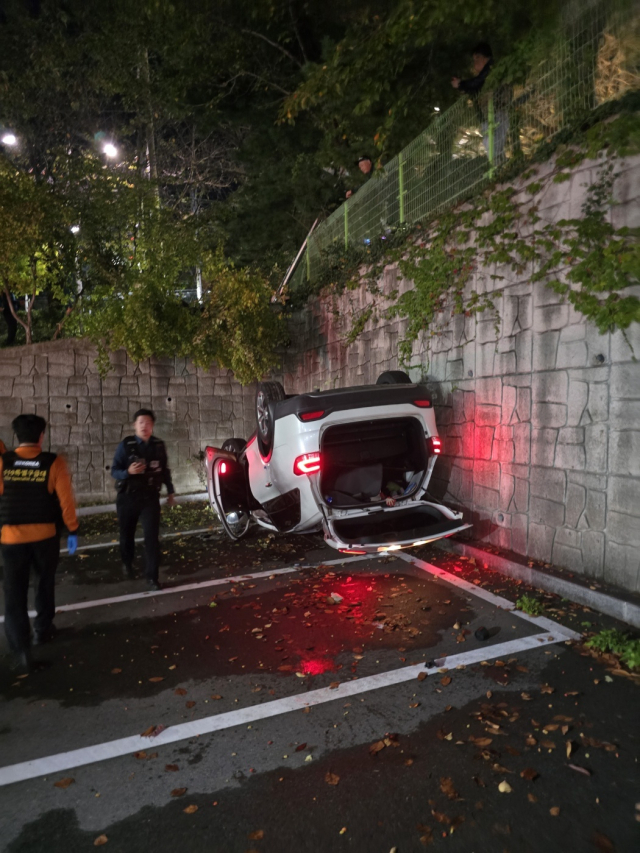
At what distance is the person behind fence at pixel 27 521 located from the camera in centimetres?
445

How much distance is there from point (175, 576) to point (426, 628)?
317cm

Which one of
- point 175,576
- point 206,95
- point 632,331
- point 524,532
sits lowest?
point 175,576

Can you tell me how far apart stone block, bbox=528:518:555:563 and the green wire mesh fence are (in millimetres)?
4109

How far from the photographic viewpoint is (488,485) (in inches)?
272

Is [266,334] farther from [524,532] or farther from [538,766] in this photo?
[538,766]

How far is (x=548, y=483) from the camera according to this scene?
589cm

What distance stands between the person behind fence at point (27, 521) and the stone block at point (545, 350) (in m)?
4.72

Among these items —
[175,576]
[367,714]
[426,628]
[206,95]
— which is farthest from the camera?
[206,95]

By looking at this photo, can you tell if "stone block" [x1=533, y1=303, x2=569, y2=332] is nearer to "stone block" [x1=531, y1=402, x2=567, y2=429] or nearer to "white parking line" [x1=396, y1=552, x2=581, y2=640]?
"stone block" [x1=531, y1=402, x2=567, y2=429]

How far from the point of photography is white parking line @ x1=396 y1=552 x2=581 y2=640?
4.59 metres

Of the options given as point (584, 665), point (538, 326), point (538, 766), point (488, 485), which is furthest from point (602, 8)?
point (538, 766)

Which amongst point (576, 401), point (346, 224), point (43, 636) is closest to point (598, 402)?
point (576, 401)

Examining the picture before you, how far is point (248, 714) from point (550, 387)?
168 inches

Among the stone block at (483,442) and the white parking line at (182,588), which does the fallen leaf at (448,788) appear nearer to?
the white parking line at (182,588)
